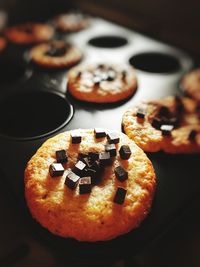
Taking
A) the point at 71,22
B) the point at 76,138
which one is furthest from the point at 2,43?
the point at 76,138

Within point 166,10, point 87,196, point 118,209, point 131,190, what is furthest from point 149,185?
point 166,10

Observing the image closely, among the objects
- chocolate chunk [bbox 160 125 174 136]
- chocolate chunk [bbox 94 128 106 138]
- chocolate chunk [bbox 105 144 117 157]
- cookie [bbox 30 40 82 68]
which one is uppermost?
chocolate chunk [bbox 160 125 174 136]

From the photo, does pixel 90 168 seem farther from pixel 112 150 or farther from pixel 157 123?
pixel 157 123

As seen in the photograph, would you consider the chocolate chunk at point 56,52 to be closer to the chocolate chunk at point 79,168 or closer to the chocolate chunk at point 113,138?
the chocolate chunk at point 113,138

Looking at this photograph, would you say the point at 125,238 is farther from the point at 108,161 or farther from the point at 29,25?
the point at 29,25

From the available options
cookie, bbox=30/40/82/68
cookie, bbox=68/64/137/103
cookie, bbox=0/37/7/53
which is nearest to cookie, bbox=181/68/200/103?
cookie, bbox=68/64/137/103

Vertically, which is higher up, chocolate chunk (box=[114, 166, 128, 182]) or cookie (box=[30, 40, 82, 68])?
chocolate chunk (box=[114, 166, 128, 182])

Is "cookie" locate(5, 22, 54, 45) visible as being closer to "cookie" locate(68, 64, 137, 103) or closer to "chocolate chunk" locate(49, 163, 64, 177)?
"cookie" locate(68, 64, 137, 103)
